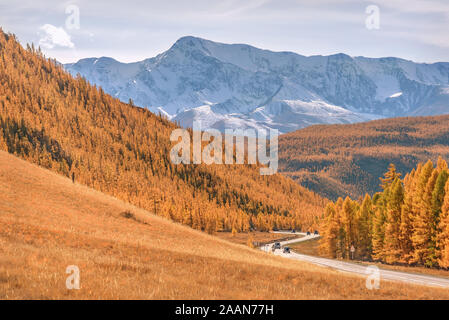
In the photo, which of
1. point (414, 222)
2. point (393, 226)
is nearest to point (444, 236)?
point (414, 222)

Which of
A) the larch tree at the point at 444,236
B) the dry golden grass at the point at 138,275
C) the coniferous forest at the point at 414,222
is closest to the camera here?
the dry golden grass at the point at 138,275

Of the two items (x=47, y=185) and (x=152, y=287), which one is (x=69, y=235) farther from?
(x=47, y=185)

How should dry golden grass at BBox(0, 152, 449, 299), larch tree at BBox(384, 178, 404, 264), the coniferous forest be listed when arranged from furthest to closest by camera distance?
larch tree at BBox(384, 178, 404, 264)
the coniferous forest
dry golden grass at BBox(0, 152, 449, 299)

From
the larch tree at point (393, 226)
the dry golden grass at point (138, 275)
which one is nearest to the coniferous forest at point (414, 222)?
the larch tree at point (393, 226)

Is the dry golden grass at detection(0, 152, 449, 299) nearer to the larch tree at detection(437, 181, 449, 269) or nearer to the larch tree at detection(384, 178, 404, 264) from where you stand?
the larch tree at detection(437, 181, 449, 269)

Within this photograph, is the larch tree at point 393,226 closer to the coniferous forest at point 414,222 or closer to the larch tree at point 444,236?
the coniferous forest at point 414,222

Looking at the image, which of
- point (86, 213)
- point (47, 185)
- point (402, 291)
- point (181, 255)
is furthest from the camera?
point (47, 185)

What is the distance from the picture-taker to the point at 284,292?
20.5 metres

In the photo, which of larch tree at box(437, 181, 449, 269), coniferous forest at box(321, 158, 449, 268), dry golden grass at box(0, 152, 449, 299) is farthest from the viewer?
coniferous forest at box(321, 158, 449, 268)

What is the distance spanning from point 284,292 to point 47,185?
47906 millimetres

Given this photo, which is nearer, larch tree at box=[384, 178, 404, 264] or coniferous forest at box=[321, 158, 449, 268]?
coniferous forest at box=[321, 158, 449, 268]

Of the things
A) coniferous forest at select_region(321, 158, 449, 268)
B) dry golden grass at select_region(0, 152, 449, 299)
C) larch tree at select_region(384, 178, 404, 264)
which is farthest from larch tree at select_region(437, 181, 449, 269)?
dry golden grass at select_region(0, 152, 449, 299)
